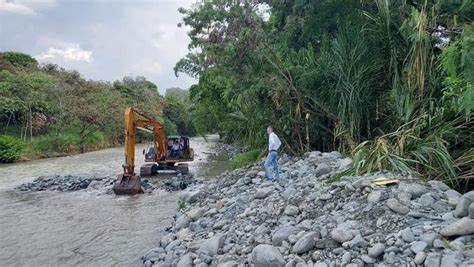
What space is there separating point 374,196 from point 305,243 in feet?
4.41

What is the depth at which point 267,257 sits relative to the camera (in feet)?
18.0

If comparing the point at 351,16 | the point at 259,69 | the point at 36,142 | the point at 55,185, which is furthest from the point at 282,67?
the point at 36,142

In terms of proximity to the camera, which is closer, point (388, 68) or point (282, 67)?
point (388, 68)

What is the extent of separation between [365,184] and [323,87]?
6.09 m

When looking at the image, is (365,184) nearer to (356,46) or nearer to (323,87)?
(356,46)

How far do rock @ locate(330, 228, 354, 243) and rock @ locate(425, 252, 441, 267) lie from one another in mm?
1033

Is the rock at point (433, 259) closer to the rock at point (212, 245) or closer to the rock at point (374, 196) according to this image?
the rock at point (374, 196)

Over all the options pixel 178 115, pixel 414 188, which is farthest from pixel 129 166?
pixel 178 115

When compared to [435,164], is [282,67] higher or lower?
higher

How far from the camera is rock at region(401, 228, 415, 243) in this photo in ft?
16.0

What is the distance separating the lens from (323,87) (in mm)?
12125

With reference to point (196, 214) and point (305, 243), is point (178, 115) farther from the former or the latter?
point (305, 243)

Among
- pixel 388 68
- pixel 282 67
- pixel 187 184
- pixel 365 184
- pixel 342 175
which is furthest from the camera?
pixel 187 184

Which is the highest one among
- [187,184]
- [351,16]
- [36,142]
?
[351,16]
